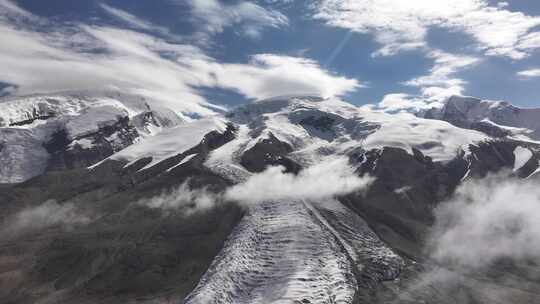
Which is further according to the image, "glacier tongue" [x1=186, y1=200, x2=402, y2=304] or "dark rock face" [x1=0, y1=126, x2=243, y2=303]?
"dark rock face" [x1=0, y1=126, x2=243, y2=303]

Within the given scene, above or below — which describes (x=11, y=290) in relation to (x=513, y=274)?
below

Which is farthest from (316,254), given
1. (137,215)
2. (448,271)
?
(137,215)

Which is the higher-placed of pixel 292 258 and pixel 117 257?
pixel 292 258

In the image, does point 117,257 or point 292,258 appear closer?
point 292,258

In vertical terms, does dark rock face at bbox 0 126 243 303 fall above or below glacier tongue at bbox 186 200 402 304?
below

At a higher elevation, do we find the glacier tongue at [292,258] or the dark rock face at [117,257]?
the glacier tongue at [292,258]

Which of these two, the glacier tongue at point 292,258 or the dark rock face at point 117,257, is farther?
the dark rock face at point 117,257

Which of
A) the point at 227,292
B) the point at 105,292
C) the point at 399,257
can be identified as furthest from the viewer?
the point at 399,257

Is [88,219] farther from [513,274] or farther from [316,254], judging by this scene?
[513,274]
